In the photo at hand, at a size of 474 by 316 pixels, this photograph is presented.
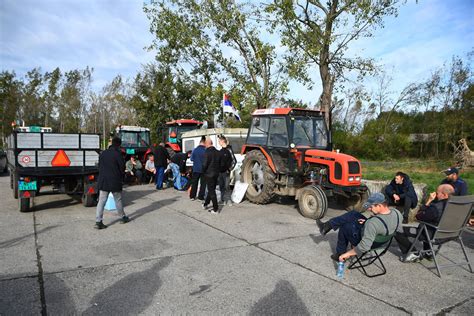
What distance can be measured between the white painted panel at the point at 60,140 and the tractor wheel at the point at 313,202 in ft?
17.8

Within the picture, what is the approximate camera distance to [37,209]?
8.71 metres

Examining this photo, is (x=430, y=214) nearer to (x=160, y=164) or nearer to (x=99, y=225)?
(x=99, y=225)

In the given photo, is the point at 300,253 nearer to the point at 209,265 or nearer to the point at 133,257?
the point at 209,265

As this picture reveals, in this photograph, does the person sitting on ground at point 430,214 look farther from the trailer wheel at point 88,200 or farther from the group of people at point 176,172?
the trailer wheel at point 88,200

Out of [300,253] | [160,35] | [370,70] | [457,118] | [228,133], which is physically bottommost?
[300,253]

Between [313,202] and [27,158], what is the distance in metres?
6.37

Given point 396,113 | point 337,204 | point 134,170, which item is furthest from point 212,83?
point 396,113

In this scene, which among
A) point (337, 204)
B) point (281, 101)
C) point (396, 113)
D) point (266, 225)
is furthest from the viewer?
point (396, 113)

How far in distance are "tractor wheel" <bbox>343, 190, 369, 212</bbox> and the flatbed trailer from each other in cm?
608

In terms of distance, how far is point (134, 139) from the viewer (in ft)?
52.4

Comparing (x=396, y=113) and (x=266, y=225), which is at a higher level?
(x=396, y=113)

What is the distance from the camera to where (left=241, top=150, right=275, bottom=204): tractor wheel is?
30.1 ft

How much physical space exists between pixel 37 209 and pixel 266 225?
5.37 m

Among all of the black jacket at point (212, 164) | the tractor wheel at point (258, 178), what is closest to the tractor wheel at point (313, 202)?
the tractor wheel at point (258, 178)
